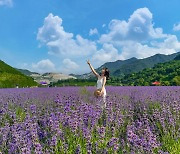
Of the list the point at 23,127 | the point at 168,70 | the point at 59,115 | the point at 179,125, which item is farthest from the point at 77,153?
the point at 168,70

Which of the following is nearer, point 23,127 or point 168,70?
point 23,127

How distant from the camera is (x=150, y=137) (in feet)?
8.59

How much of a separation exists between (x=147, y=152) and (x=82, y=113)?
1.22 metres

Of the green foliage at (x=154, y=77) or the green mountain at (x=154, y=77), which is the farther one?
the green mountain at (x=154, y=77)

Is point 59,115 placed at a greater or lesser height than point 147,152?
greater

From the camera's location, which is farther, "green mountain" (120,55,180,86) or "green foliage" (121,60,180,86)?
"green mountain" (120,55,180,86)

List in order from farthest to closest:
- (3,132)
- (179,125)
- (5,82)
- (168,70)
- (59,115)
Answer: (168,70)
(5,82)
(179,125)
(59,115)
(3,132)

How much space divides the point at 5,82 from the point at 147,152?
2024 centimetres

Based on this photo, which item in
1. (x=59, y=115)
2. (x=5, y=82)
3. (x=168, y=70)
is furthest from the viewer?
(x=168, y=70)

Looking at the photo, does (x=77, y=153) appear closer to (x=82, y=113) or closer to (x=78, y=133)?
(x=78, y=133)

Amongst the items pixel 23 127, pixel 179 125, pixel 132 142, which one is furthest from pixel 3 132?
pixel 179 125

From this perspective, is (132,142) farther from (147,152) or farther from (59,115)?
(59,115)

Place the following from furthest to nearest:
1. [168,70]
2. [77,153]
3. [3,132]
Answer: [168,70], [3,132], [77,153]

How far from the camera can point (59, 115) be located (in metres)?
3.53
